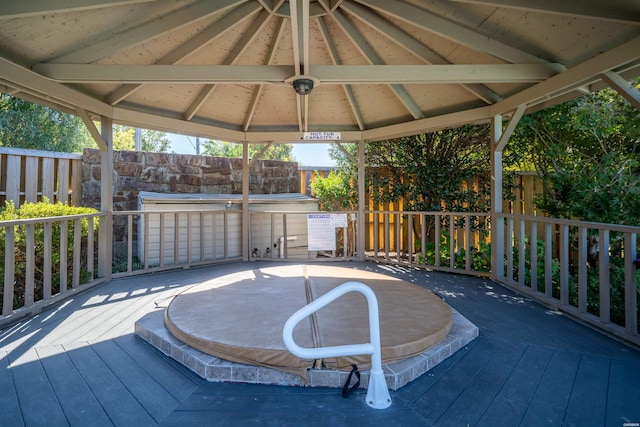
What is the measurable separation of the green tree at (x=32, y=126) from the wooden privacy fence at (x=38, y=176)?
429 cm

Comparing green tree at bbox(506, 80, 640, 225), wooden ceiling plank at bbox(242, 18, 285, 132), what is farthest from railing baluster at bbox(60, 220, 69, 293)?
green tree at bbox(506, 80, 640, 225)

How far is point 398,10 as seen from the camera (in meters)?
3.26

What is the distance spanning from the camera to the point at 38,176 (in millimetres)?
5262

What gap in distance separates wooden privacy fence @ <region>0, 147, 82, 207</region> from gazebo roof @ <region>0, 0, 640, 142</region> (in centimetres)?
181

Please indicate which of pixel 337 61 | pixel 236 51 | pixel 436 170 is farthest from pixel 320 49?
pixel 436 170

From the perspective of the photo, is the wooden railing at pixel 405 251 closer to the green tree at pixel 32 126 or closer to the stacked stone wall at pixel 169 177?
the stacked stone wall at pixel 169 177

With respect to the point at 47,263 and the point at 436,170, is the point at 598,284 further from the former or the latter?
the point at 47,263

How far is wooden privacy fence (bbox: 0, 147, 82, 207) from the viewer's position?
197 inches

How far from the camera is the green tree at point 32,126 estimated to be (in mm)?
8070

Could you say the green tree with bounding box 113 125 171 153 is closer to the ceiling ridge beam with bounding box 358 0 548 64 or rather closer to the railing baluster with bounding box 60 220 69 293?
the railing baluster with bounding box 60 220 69 293

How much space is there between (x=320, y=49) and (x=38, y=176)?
484 cm

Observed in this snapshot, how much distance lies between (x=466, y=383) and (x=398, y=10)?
328 centimetres

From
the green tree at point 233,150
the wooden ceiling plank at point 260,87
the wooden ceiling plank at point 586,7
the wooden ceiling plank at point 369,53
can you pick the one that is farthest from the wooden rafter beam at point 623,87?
the green tree at point 233,150

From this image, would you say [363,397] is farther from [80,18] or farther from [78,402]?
[80,18]
